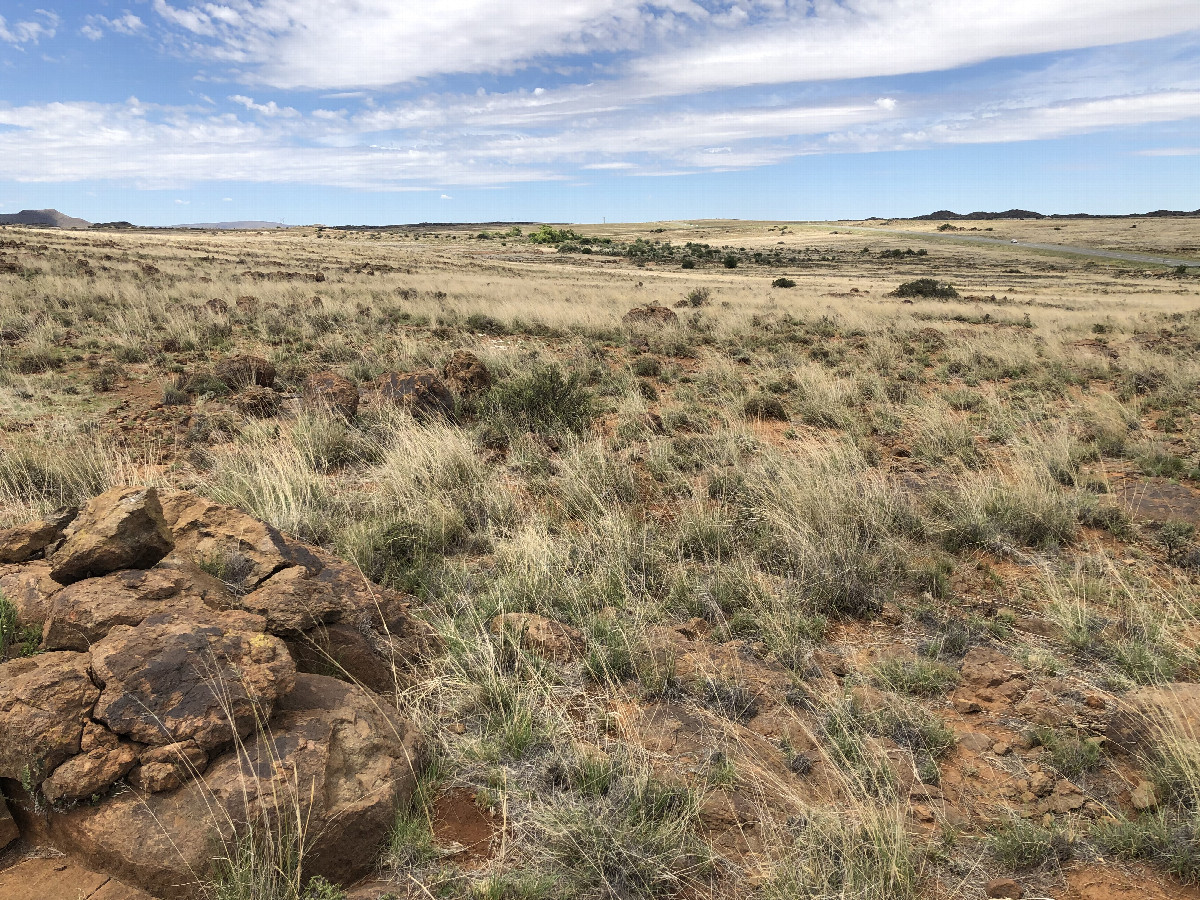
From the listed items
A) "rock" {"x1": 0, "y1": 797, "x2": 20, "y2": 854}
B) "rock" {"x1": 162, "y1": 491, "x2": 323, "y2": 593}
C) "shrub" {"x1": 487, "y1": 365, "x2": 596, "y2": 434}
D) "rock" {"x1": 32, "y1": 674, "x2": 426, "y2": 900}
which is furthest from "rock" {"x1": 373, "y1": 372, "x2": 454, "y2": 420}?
"rock" {"x1": 0, "y1": 797, "x2": 20, "y2": 854}

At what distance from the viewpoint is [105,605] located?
2.64m

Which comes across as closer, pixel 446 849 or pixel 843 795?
pixel 446 849

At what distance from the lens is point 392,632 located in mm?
3451

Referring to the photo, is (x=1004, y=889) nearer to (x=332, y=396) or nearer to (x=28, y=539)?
(x=28, y=539)

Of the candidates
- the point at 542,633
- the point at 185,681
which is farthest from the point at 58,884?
the point at 542,633

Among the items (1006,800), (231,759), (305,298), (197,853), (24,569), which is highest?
(305,298)

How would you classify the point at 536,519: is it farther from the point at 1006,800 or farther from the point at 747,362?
the point at 747,362

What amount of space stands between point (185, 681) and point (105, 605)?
592 millimetres

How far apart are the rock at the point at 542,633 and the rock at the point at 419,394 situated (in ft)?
13.8

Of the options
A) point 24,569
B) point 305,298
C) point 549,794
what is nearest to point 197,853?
point 549,794

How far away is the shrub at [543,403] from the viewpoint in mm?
7487

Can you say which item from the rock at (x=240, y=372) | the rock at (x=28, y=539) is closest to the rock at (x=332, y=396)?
the rock at (x=240, y=372)

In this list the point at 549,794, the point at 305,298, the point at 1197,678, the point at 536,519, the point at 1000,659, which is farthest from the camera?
the point at 305,298

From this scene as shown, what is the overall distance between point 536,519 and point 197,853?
3125mm
